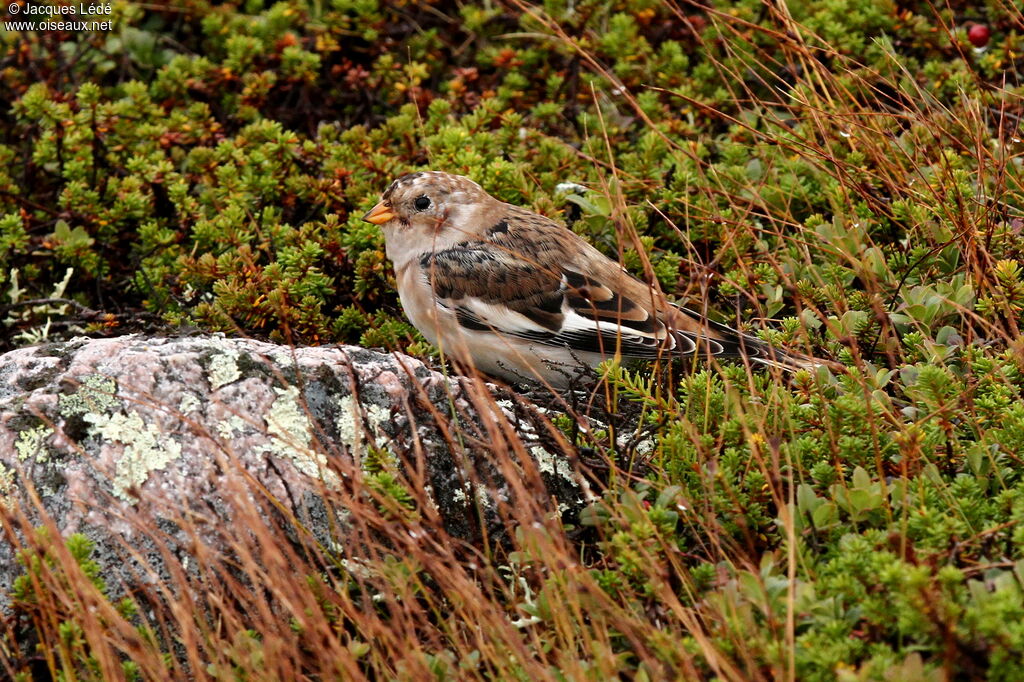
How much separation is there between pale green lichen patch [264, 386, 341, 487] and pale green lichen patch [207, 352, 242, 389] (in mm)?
138

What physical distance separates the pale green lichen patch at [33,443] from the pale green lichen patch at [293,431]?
625 mm

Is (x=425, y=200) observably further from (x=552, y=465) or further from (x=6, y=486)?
(x=6, y=486)

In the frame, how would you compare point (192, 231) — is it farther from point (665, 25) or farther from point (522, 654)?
point (522, 654)

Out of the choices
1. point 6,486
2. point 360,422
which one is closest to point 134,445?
point 6,486

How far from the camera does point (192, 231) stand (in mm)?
5504

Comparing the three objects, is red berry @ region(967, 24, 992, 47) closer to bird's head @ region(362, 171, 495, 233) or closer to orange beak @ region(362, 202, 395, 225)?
bird's head @ region(362, 171, 495, 233)

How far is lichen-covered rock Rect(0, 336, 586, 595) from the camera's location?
133 inches

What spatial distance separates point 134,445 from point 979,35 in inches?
181

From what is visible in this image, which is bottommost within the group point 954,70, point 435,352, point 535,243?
point 435,352

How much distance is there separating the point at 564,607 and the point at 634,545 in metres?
0.29

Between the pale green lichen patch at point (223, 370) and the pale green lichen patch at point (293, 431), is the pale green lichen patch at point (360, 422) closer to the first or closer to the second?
the pale green lichen patch at point (293, 431)

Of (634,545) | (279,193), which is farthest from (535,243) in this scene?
(634,545)

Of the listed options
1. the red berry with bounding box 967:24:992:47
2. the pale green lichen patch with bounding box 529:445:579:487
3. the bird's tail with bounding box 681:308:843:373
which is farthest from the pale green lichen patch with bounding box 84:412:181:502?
the red berry with bounding box 967:24:992:47

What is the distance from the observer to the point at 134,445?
3549 mm
